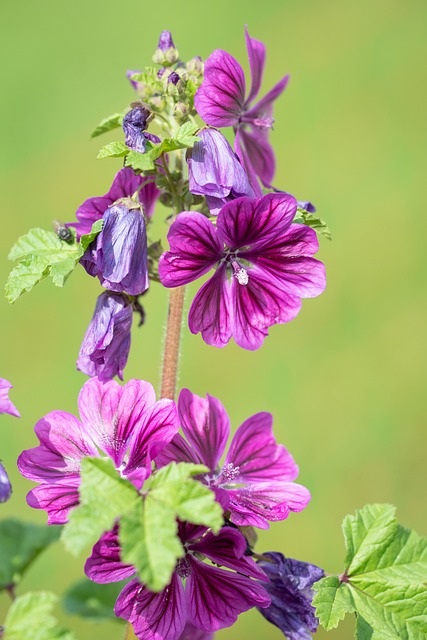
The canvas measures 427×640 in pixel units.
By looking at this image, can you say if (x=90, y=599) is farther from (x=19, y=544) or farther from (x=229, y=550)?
(x=229, y=550)

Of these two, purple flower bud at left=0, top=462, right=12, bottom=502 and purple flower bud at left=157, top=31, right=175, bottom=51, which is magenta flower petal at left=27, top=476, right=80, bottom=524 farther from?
purple flower bud at left=157, top=31, right=175, bottom=51

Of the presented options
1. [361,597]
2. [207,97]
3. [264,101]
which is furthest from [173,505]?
[264,101]


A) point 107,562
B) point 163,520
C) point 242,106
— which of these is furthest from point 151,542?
point 242,106

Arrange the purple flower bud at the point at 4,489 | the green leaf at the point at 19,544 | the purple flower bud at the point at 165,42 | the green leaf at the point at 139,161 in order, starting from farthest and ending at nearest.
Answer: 1. the green leaf at the point at 19,544
2. the purple flower bud at the point at 165,42
3. the green leaf at the point at 139,161
4. the purple flower bud at the point at 4,489

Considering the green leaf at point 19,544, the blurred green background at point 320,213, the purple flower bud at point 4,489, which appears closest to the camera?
the purple flower bud at point 4,489

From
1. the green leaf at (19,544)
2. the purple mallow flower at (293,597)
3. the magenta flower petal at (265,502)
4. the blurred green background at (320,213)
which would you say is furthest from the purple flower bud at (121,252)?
the blurred green background at (320,213)

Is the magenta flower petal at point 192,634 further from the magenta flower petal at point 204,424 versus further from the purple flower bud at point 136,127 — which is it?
the purple flower bud at point 136,127

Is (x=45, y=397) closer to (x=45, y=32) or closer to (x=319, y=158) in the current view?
(x=319, y=158)
